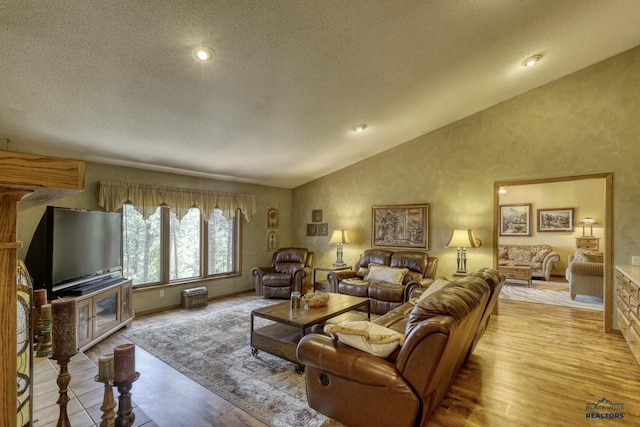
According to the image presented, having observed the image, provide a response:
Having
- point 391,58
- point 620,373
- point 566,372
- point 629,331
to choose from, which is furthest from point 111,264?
point 629,331

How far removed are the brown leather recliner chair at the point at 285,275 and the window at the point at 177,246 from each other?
67cm

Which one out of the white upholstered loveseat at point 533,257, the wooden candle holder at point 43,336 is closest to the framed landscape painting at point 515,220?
the white upholstered loveseat at point 533,257

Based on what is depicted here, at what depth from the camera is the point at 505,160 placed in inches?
185

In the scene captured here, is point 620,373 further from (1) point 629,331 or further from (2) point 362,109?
(2) point 362,109

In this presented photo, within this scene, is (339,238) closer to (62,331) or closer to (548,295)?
(548,295)

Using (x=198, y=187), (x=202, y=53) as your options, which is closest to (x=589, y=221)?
(x=198, y=187)

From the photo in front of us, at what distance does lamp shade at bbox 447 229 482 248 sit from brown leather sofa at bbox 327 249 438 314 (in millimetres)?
520

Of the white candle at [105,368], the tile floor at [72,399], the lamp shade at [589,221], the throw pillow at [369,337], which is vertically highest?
the lamp shade at [589,221]

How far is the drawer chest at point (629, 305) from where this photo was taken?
2.95 m

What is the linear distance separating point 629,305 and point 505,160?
2357mm

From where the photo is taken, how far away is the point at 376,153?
601 cm

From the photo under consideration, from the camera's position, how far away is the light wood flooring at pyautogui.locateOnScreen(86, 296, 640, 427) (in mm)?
2174

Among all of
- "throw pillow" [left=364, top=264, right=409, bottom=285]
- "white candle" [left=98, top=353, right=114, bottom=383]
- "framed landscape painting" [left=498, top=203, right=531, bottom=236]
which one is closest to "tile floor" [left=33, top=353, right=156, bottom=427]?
"white candle" [left=98, top=353, right=114, bottom=383]

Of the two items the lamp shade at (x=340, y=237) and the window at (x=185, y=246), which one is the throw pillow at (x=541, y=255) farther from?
the window at (x=185, y=246)
